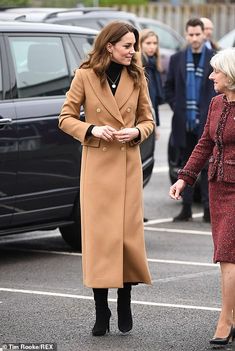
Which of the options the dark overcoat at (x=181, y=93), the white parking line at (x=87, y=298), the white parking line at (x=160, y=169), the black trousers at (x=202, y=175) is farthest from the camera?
the white parking line at (x=160, y=169)

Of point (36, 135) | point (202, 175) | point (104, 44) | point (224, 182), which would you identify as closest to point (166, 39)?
point (202, 175)

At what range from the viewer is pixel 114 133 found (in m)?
7.36

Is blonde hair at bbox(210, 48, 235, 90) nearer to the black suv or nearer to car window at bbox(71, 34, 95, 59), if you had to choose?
the black suv

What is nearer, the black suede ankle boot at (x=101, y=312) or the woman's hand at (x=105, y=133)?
the woman's hand at (x=105, y=133)

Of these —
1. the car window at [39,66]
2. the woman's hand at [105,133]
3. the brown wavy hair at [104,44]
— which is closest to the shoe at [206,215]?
the car window at [39,66]

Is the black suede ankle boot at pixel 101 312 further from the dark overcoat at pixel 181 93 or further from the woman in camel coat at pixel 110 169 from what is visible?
the dark overcoat at pixel 181 93

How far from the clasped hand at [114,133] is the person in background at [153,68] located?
5796 millimetres

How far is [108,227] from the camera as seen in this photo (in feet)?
24.6

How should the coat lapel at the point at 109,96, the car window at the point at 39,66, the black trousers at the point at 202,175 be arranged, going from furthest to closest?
1. the black trousers at the point at 202,175
2. the car window at the point at 39,66
3. the coat lapel at the point at 109,96

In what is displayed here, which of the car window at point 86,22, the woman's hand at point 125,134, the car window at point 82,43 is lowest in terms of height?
the car window at point 86,22

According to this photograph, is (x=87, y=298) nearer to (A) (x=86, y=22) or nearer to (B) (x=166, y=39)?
(A) (x=86, y=22)

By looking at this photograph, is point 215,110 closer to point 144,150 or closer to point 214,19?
point 144,150

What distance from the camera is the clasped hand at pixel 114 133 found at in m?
7.34

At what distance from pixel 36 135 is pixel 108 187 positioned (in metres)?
2.49
